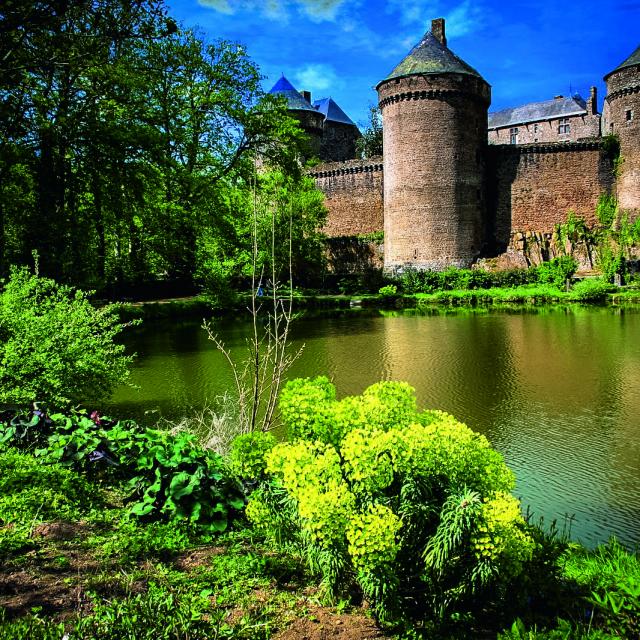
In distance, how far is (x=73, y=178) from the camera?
1316 cm

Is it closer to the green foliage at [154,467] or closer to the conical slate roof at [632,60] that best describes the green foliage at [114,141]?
the green foliage at [154,467]

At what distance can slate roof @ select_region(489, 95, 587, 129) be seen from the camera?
4756cm

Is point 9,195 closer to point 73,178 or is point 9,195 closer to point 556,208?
point 73,178

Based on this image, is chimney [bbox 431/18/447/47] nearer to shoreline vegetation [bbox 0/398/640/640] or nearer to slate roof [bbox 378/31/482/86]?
slate roof [bbox 378/31/482/86]

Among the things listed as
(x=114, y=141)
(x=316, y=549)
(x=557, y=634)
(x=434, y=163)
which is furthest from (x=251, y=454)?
(x=434, y=163)

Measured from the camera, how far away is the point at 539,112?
49.1m

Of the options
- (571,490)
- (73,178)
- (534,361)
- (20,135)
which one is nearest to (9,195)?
(73,178)

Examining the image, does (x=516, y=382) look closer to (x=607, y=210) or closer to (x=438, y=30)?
(x=607, y=210)

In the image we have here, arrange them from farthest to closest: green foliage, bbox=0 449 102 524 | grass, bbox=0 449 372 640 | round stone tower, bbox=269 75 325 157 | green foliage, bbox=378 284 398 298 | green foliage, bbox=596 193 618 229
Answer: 1. round stone tower, bbox=269 75 325 157
2. green foliage, bbox=596 193 618 229
3. green foliage, bbox=378 284 398 298
4. green foliage, bbox=0 449 102 524
5. grass, bbox=0 449 372 640

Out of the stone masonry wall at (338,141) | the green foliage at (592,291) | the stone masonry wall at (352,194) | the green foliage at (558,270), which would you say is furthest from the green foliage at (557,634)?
the stone masonry wall at (338,141)

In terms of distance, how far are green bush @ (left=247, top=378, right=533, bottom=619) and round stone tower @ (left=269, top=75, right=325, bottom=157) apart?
4060 centimetres

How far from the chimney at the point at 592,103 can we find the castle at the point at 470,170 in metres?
10.9

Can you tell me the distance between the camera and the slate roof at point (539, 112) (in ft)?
156

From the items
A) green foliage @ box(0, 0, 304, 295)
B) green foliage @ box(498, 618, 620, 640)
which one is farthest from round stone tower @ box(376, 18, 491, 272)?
green foliage @ box(498, 618, 620, 640)
